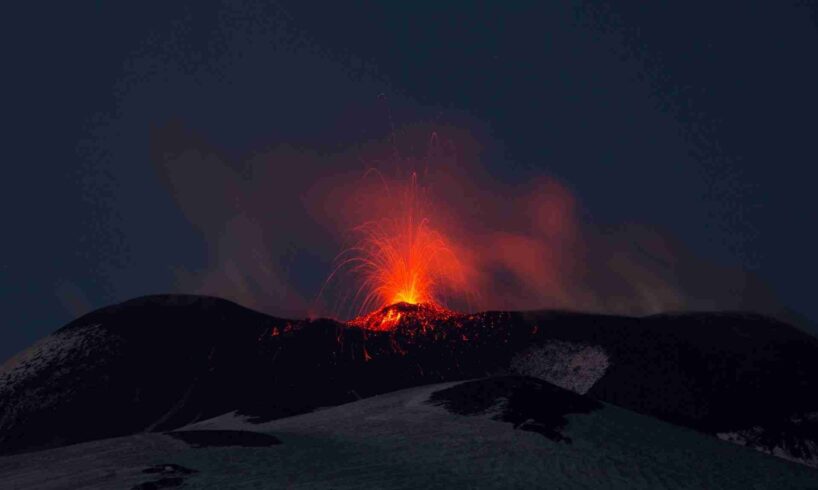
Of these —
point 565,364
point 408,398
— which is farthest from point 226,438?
point 565,364

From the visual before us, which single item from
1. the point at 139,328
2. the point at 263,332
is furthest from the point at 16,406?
the point at 263,332

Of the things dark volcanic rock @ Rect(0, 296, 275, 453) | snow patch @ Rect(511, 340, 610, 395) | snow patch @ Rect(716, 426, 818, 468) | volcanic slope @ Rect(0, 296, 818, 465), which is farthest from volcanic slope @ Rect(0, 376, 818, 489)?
dark volcanic rock @ Rect(0, 296, 275, 453)

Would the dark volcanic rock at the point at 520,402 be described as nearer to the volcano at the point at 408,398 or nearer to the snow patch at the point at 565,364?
the volcano at the point at 408,398

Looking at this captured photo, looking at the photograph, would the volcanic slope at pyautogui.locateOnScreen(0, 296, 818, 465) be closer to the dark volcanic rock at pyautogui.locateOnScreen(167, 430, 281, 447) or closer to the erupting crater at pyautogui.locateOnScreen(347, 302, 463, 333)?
the erupting crater at pyautogui.locateOnScreen(347, 302, 463, 333)

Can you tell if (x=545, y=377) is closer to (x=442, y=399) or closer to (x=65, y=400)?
(x=442, y=399)

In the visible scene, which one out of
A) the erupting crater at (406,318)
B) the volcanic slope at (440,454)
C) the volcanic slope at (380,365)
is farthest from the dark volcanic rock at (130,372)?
the volcanic slope at (440,454)

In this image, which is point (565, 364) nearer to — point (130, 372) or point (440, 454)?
point (440, 454)

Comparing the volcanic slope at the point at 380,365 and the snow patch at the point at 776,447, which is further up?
the volcanic slope at the point at 380,365

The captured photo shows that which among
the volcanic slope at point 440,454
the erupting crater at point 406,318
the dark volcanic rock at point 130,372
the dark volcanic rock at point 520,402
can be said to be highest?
the erupting crater at point 406,318

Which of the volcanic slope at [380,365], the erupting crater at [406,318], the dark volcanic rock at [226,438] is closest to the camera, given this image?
the dark volcanic rock at [226,438]
